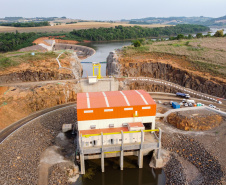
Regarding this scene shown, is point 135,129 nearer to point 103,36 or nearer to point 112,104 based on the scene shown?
point 112,104

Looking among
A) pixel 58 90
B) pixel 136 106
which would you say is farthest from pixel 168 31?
pixel 136 106

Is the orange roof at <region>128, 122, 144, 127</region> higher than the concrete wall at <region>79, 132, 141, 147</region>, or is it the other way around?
the orange roof at <region>128, 122, 144, 127</region>

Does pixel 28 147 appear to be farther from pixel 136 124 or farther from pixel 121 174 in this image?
pixel 136 124

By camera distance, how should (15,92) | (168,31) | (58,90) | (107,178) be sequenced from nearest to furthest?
1. (107,178)
2. (15,92)
3. (58,90)
4. (168,31)

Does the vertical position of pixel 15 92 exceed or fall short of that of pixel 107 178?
it exceeds it

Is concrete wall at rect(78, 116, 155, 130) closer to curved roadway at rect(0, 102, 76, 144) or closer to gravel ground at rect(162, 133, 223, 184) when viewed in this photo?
gravel ground at rect(162, 133, 223, 184)

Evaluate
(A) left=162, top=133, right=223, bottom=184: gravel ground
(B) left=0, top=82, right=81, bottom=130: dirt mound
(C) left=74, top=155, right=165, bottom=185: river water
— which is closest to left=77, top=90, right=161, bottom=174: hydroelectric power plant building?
(C) left=74, top=155, right=165, bottom=185: river water

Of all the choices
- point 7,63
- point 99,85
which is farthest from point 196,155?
point 7,63

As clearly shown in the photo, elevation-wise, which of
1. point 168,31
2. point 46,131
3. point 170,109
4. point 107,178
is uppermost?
point 168,31
